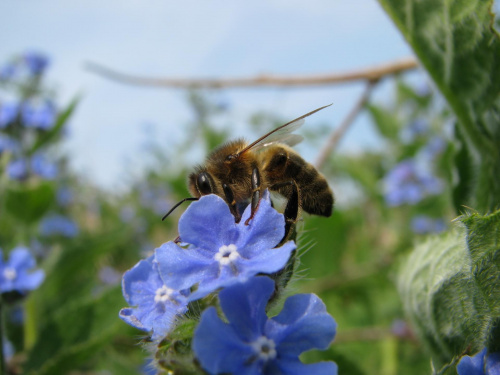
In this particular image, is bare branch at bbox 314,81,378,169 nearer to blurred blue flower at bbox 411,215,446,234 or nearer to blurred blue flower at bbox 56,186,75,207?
blurred blue flower at bbox 411,215,446,234

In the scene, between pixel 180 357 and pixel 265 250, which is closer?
pixel 180 357

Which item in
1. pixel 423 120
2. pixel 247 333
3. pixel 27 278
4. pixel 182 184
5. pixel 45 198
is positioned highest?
pixel 247 333

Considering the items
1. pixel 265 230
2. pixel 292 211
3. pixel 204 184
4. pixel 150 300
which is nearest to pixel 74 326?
pixel 204 184

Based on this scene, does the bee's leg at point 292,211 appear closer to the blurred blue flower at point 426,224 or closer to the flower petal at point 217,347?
the flower petal at point 217,347

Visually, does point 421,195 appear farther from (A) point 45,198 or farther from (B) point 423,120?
(A) point 45,198

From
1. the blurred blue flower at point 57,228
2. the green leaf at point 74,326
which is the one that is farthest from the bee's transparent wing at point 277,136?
the blurred blue flower at point 57,228

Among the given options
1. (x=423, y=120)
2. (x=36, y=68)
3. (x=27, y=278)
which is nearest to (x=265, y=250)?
(x=27, y=278)

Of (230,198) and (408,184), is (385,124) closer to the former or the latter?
(408,184)
